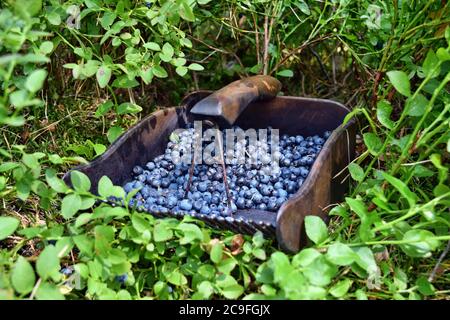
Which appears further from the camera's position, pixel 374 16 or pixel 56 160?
pixel 374 16

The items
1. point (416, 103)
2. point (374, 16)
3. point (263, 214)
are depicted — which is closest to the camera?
point (416, 103)

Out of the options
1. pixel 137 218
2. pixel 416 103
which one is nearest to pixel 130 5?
pixel 137 218

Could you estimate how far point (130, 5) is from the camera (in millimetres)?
1464

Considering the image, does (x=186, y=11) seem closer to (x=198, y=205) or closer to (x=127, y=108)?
(x=127, y=108)

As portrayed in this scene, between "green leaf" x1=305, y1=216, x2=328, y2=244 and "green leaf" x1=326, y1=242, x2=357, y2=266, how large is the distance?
7cm

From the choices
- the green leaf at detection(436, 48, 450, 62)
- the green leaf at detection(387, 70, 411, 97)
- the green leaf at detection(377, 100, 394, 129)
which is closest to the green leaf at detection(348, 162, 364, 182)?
the green leaf at detection(377, 100, 394, 129)

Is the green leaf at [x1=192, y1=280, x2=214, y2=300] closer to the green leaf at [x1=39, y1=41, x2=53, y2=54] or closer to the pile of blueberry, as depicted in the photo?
the pile of blueberry

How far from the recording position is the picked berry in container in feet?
4.04

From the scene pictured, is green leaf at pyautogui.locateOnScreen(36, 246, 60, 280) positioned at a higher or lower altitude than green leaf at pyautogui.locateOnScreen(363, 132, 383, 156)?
lower

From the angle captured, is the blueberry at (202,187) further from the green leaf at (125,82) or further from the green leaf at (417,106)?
the green leaf at (417,106)

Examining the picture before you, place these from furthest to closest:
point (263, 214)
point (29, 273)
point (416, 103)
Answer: point (263, 214), point (416, 103), point (29, 273)
